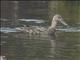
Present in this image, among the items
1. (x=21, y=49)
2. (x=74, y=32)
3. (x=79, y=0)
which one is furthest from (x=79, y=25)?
(x=79, y=0)

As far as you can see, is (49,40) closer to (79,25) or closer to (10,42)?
(10,42)

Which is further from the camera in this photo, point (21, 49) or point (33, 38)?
point (33, 38)

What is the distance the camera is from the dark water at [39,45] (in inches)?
527

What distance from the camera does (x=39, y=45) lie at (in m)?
15.4

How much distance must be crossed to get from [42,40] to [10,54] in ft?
9.78

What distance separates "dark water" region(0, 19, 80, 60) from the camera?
1338 centimetres

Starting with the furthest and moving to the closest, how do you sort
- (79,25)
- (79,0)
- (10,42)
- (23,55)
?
(79,0)
(79,25)
(10,42)
(23,55)

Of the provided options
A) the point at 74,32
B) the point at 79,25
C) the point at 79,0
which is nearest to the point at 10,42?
the point at 74,32

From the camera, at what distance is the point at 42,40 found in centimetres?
1652

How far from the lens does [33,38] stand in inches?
677

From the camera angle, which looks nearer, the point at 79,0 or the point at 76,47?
the point at 76,47

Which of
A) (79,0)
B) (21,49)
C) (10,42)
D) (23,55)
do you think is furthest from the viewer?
(79,0)

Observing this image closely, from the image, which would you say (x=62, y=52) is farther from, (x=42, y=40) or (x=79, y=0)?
(x=79, y=0)

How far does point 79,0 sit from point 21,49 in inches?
1002
